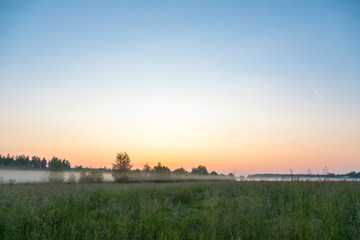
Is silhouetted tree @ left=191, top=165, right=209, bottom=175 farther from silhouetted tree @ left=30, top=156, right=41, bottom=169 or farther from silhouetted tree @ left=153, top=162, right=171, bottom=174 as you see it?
silhouetted tree @ left=30, top=156, right=41, bottom=169

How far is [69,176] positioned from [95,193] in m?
51.0

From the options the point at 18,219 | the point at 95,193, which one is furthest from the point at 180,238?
the point at 95,193

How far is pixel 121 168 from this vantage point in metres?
56.9

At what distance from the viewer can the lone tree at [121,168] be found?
55719 mm

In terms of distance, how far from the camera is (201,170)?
137250mm

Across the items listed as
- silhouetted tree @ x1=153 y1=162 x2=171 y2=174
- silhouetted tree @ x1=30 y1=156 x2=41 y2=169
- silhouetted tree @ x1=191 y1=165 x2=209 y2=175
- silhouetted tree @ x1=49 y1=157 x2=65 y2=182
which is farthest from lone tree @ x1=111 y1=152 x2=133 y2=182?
silhouetted tree @ x1=30 y1=156 x2=41 y2=169

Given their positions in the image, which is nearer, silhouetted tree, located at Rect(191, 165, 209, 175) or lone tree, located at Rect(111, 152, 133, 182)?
lone tree, located at Rect(111, 152, 133, 182)

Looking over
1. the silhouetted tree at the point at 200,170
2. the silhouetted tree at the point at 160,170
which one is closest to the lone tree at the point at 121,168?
the silhouetted tree at the point at 160,170

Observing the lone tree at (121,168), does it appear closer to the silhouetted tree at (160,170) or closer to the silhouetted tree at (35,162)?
the silhouetted tree at (160,170)

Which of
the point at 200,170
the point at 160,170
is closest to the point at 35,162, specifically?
the point at 160,170

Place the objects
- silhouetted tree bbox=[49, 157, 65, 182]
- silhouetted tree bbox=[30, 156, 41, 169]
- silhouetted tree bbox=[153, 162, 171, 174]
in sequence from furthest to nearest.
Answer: silhouetted tree bbox=[30, 156, 41, 169], silhouetted tree bbox=[153, 162, 171, 174], silhouetted tree bbox=[49, 157, 65, 182]

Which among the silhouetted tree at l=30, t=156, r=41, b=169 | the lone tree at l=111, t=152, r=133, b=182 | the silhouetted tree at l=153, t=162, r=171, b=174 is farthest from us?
the silhouetted tree at l=30, t=156, r=41, b=169

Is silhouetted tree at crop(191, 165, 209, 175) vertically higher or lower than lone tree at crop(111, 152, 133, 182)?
lower

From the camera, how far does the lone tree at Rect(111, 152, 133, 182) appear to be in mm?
55719
